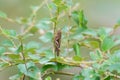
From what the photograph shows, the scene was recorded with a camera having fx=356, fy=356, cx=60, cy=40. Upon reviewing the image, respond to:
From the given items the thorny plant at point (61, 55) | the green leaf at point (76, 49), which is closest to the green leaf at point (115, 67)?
the thorny plant at point (61, 55)

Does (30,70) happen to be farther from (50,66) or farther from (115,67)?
(115,67)

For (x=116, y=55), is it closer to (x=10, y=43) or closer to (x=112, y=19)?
(x=10, y=43)

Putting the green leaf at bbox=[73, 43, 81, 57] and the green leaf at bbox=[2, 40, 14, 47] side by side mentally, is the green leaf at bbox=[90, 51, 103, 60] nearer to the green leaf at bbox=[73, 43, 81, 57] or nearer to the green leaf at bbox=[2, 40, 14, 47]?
the green leaf at bbox=[73, 43, 81, 57]

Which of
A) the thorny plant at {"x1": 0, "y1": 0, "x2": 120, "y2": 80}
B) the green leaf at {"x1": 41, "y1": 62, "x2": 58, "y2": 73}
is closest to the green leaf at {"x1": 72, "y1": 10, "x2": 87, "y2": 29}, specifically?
the thorny plant at {"x1": 0, "y1": 0, "x2": 120, "y2": 80}

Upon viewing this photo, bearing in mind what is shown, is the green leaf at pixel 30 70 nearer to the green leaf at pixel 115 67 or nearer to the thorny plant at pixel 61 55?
the thorny plant at pixel 61 55

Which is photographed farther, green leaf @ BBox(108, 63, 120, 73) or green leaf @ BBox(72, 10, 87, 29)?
green leaf @ BBox(72, 10, 87, 29)

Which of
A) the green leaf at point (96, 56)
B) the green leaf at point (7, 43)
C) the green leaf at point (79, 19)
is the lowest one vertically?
the green leaf at point (96, 56)

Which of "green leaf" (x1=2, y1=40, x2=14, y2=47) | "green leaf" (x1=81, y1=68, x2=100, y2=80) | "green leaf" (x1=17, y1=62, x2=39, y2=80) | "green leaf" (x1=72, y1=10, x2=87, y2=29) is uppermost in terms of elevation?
"green leaf" (x1=72, y1=10, x2=87, y2=29)

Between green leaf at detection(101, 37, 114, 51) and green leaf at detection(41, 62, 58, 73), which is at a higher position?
green leaf at detection(101, 37, 114, 51)

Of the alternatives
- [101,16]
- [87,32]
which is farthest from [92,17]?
[87,32]

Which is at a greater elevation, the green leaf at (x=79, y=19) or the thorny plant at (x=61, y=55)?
the green leaf at (x=79, y=19)

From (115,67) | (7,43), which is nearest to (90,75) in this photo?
(115,67)

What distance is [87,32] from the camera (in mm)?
750

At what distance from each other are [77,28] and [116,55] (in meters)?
0.13
